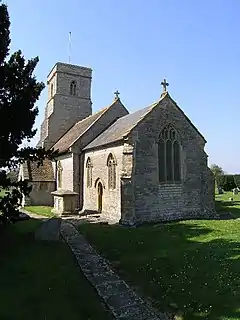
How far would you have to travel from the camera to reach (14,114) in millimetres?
12898

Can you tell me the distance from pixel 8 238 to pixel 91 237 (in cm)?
351

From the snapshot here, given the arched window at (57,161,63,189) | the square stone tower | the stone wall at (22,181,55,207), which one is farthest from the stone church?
the square stone tower

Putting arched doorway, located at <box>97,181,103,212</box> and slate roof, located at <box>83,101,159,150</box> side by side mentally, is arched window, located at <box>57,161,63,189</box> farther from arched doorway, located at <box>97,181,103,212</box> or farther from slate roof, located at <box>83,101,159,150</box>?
arched doorway, located at <box>97,181,103,212</box>

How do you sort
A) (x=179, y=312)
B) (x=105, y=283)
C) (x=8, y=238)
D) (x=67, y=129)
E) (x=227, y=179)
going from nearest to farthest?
(x=179, y=312) < (x=105, y=283) < (x=8, y=238) < (x=67, y=129) < (x=227, y=179)

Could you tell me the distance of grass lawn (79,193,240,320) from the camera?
7.07 metres

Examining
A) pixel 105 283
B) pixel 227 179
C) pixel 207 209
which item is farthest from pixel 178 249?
pixel 227 179

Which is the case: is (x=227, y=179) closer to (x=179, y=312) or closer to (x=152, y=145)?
(x=152, y=145)

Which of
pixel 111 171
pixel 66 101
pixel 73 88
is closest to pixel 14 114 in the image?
pixel 111 171

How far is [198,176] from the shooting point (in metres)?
21.0

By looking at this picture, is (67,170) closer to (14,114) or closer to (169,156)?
(169,156)

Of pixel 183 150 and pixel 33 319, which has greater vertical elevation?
pixel 183 150

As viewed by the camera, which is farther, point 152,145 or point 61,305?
point 152,145

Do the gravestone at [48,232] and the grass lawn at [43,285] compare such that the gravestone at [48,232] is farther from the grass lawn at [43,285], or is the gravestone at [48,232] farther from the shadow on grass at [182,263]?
the shadow on grass at [182,263]

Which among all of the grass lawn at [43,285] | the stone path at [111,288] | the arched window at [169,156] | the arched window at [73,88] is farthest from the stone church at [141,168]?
Result: the arched window at [73,88]
